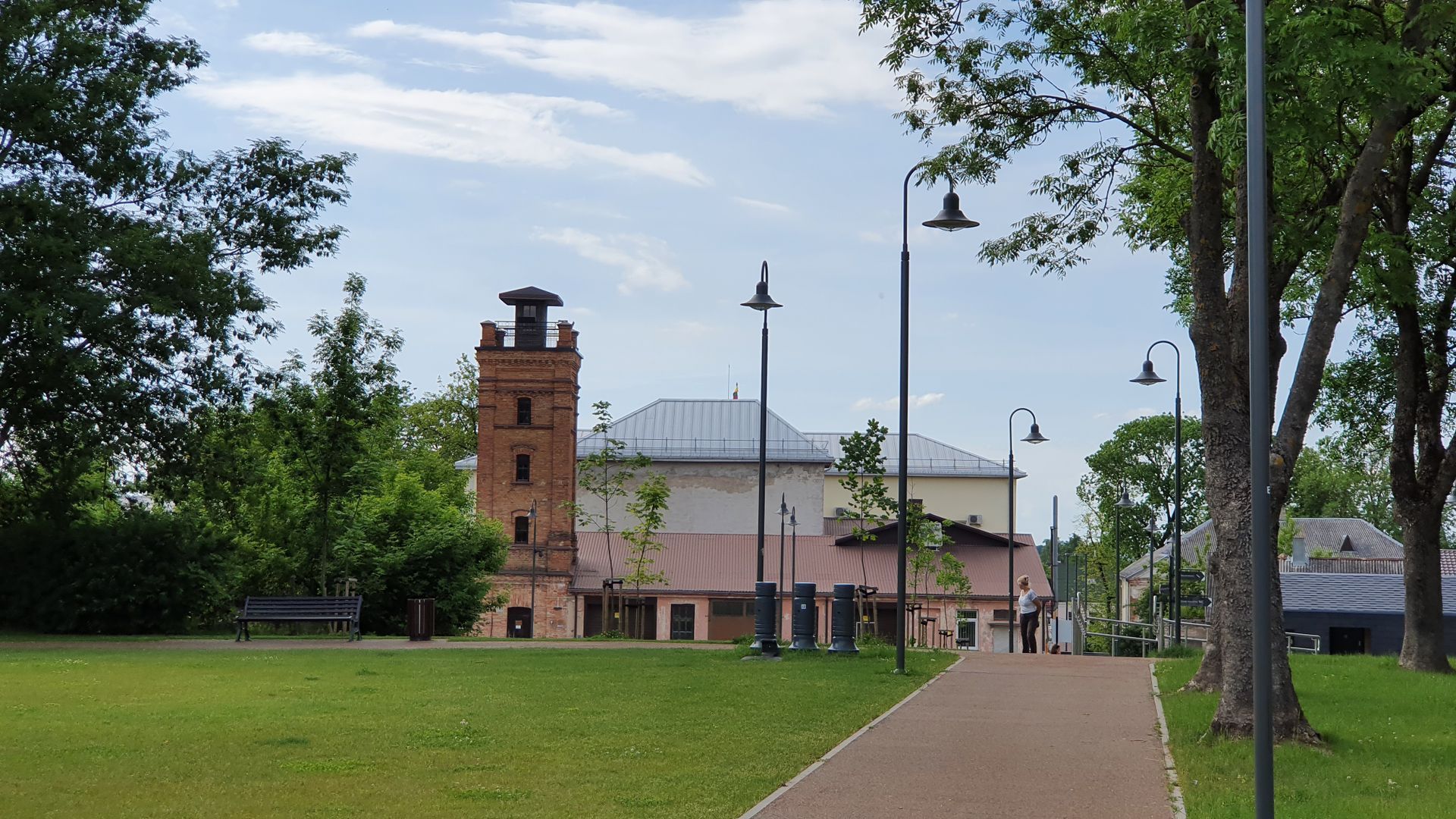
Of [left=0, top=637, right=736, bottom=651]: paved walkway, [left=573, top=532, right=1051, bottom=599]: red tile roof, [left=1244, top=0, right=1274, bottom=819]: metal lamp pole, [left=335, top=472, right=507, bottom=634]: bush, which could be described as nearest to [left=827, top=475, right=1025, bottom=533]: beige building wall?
[left=573, top=532, right=1051, bottom=599]: red tile roof

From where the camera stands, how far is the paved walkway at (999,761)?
8773mm

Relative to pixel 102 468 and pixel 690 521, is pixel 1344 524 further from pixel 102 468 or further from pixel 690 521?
pixel 102 468

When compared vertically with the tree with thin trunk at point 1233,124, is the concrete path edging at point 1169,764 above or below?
below

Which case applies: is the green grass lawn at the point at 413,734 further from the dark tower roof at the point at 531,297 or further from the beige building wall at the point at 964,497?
the beige building wall at the point at 964,497

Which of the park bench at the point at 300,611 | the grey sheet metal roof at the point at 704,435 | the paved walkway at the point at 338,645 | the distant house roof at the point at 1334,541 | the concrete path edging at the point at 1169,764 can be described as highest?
the grey sheet metal roof at the point at 704,435

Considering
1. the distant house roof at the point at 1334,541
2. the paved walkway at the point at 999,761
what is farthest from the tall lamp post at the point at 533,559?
the paved walkway at the point at 999,761

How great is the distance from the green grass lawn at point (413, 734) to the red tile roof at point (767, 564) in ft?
152

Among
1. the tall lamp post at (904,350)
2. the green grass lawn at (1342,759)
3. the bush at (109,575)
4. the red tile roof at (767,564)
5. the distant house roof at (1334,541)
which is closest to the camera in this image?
the green grass lawn at (1342,759)

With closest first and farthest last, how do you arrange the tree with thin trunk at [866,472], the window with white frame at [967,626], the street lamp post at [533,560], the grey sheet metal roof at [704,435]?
the tree with thin trunk at [866,472] → the street lamp post at [533,560] → the window with white frame at [967,626] → the grey sheet metal roof at [704,435]

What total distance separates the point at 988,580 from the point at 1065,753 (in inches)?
2180

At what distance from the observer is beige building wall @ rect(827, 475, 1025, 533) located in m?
89.1

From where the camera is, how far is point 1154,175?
793 inches

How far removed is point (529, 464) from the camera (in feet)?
215

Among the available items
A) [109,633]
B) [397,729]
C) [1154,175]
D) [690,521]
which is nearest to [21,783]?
[397,729]
